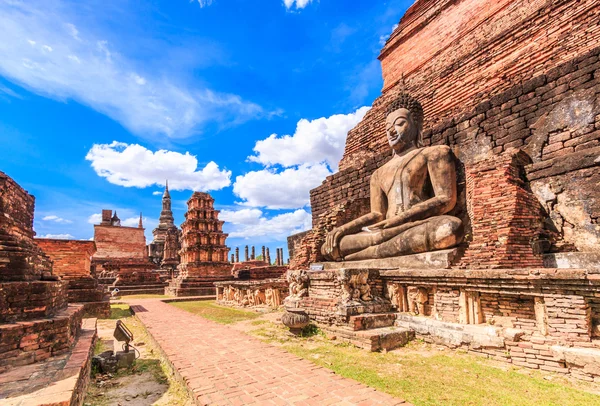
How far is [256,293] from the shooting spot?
10461 mm

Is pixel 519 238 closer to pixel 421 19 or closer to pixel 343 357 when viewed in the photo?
pixel 343 357

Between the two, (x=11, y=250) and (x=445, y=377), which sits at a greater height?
(x=11, y=250)

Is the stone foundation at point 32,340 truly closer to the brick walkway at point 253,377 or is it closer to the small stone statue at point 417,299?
the brick walkway at point 253,377

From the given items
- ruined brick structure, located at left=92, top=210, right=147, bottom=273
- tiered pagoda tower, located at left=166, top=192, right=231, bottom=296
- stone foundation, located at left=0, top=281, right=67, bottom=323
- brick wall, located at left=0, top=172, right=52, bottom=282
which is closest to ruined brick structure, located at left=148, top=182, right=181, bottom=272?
ruined brick structure, located at left=92, top=210, right=147, bottom=273

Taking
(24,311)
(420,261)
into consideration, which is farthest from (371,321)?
(24,311)

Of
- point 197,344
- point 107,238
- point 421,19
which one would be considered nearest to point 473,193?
point 197,344

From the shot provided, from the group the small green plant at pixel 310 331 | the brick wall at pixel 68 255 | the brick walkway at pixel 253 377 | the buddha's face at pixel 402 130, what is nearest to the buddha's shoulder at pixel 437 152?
the buddha's face at pixel 402 130

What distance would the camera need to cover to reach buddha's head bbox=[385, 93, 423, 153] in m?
7.23

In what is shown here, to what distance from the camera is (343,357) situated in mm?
4254

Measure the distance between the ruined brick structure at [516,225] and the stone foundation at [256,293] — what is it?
5.40 feet

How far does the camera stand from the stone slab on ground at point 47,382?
251 cm

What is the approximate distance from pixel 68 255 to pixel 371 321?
8.95 meters

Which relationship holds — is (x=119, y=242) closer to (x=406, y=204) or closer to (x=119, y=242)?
(x=119, y=242)

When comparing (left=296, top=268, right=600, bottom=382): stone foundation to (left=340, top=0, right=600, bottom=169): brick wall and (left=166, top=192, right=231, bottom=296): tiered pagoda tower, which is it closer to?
(left=340, top=0, right=600, bottom=169): brick wall
